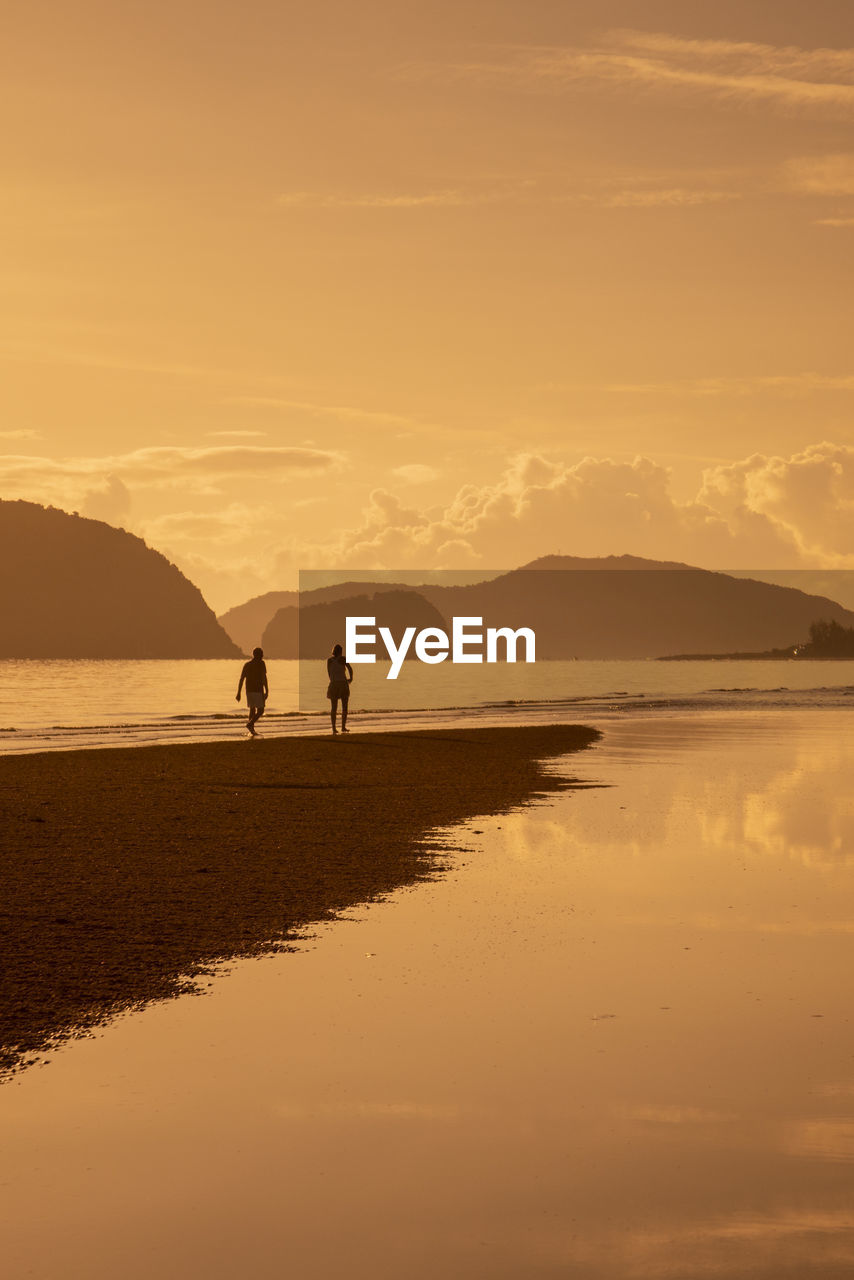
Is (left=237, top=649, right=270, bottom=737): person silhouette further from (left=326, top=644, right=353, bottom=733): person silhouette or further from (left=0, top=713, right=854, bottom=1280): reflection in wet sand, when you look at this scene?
(left=0, top=713, right=854, bottom=1280): reflection in wet sand

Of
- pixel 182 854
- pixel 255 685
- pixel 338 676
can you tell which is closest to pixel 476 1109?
pixel 182 854

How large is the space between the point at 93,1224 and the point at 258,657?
30.2 metres

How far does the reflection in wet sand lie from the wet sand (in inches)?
29.0

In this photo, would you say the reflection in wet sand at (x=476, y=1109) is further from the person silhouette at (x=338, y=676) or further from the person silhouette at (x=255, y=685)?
the person silhouette at (x=338, y=676)

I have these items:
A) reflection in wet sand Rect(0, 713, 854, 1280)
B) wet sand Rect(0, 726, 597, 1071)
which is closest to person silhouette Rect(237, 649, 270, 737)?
wet sand Rect(0, 726, 597, 1071)

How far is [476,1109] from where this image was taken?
6.30m

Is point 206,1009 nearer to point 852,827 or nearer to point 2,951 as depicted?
point 2,951

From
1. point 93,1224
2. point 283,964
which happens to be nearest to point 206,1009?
point 283,964

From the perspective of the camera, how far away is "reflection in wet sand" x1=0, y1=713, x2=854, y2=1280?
4.83 meters

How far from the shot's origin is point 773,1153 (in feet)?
18.6

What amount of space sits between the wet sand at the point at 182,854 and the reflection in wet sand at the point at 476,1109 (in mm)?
736

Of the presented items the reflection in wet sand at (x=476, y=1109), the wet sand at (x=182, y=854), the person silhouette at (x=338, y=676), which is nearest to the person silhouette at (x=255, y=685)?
the person silhouette at (x=338, y=676)

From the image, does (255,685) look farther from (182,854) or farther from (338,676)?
(182,854)

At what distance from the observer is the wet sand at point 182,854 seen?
9328 mm
